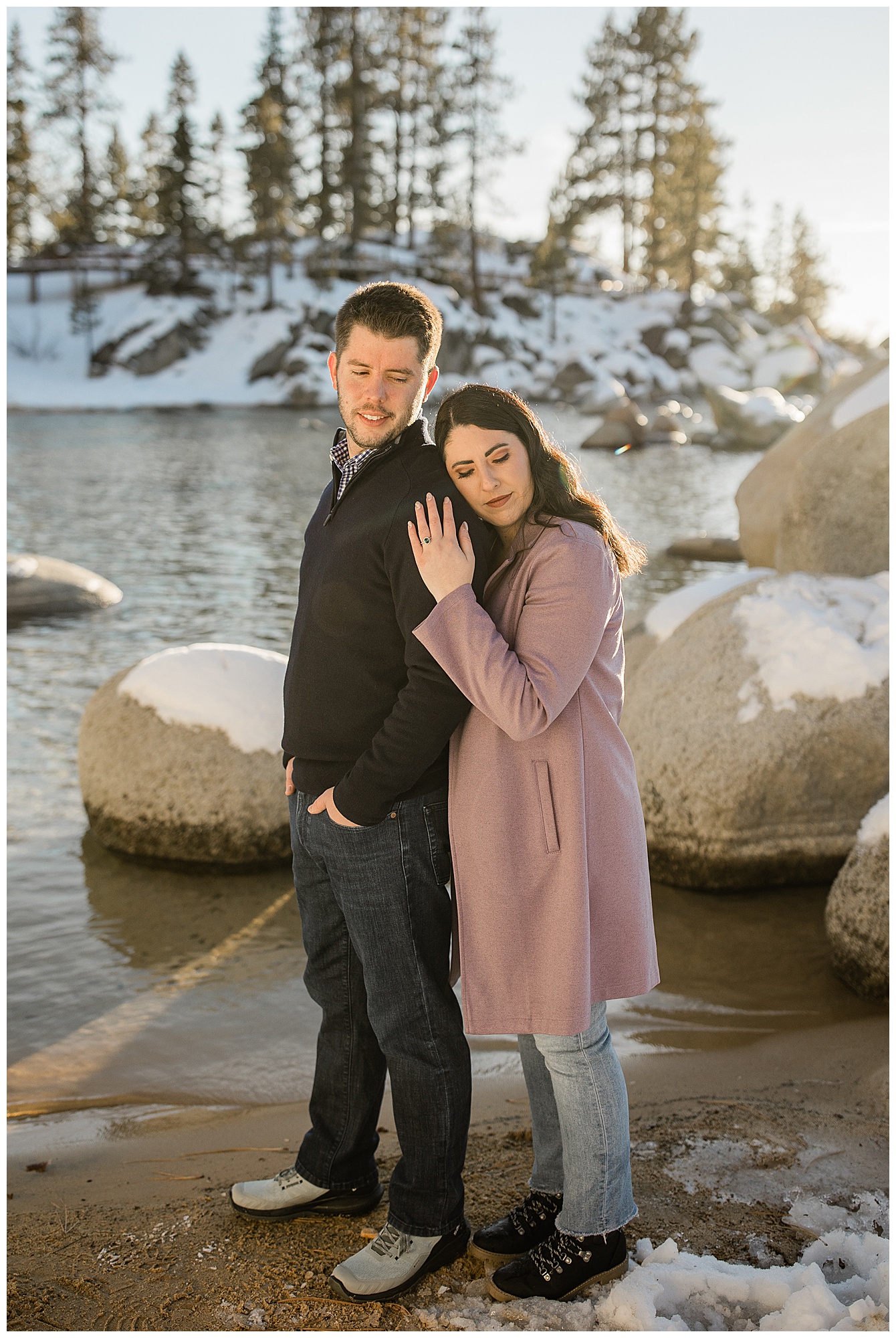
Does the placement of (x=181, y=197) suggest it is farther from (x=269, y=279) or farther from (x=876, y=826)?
(x=876, y=826)

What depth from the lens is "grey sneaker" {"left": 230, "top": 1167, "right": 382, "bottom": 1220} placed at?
2787mm

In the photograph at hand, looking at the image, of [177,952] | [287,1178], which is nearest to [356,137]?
[177,952]

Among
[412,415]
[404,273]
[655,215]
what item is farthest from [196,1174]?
[655,215]

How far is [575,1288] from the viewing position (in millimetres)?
2408

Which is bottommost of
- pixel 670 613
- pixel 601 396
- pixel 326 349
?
pixel 670 613

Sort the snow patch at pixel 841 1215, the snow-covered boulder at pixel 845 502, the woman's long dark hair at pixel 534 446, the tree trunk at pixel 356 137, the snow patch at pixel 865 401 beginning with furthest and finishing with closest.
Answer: the tree trunk at pixel 356 137, the snow patch at pixel 865 401, the snow-covered boulder at pixel 845 502, the snow patch at pixel 841 1215, the woman's long dark hair at pixel 534 446

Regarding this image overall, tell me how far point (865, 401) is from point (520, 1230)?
5.66 m

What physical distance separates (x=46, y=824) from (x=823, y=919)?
3.92 meters

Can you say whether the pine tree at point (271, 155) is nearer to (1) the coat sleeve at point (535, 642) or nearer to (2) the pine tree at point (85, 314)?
(2) the pine tree at point (85, 314)

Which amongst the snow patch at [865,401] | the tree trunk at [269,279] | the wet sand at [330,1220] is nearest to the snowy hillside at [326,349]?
the tree trunk at [269,279]

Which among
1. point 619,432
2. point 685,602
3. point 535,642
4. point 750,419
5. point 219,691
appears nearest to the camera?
point 535,642

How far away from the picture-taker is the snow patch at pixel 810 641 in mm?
4820

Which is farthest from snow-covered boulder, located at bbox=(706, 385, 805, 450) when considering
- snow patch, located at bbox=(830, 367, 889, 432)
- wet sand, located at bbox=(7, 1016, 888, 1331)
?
wet sand, located at bbox=(7, 1016, 888, 1331)

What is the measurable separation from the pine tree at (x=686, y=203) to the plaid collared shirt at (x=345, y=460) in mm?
50586
